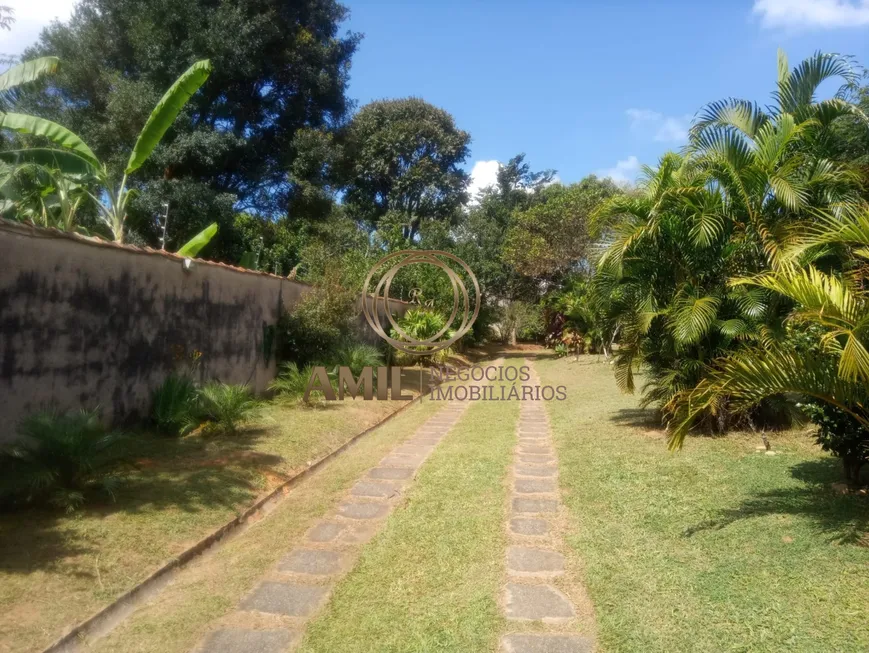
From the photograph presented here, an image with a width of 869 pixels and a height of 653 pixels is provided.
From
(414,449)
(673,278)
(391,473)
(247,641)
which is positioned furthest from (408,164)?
(247,641)

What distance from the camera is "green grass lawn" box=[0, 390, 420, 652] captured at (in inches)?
153

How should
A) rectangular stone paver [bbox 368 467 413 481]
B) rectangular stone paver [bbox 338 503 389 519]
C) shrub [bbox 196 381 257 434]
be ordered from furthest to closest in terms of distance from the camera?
shrub [bbox 196 381 257 434], rectangular stone paver [bbox 368 467 413 481], rectangular stone paver [bbox 338 503 389 519]

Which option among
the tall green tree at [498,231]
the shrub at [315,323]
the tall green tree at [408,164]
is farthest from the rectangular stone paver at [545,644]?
the tall green tree at [408,164]

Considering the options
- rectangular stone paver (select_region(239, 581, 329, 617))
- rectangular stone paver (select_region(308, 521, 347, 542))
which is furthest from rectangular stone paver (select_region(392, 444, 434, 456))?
rectangular stone paver (select_region(239, 581, 329, 617))

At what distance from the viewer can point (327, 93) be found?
22141 millimetres

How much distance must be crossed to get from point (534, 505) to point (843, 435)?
2.86m

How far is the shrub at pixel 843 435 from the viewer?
18.6 feet

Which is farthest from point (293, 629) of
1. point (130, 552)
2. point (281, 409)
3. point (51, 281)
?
point (281, 409)

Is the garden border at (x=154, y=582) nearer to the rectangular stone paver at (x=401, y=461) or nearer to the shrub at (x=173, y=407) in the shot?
the rectangular stone paver at (x=401, y=461)

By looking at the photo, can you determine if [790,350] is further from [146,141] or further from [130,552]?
[146,141]

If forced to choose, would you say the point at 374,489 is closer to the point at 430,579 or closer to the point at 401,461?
the point at 401,461

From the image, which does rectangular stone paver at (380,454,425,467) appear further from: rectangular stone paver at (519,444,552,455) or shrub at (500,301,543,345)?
shrub at (500,301,543,345)

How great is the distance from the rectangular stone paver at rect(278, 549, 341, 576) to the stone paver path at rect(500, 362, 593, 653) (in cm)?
131

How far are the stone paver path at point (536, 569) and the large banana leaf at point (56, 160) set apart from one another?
8454 mm
